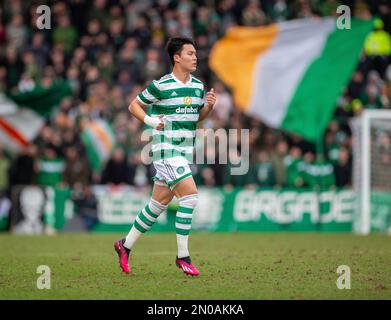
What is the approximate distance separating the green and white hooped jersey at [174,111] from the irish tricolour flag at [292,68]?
1011 cm

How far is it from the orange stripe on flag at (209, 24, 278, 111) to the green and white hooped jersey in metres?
10.6

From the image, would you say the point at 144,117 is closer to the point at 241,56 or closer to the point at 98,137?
the point at 241,56

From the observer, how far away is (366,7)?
24.4m

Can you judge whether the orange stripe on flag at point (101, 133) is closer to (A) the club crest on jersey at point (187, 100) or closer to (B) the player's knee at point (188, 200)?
(A) the club crest on jersey at point (187, 100)

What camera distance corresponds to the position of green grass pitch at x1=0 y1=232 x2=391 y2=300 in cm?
897

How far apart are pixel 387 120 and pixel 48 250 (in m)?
9.28

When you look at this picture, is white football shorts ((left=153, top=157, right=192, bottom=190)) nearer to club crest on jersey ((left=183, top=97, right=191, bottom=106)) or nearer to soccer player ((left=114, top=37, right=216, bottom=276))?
soccer player ((left=114, top=37, right=216, bottom=276))

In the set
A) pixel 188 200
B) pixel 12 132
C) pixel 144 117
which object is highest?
pixel 12 132

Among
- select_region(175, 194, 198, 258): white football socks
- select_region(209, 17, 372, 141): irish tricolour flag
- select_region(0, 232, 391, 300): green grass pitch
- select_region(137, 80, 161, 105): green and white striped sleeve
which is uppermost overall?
select_region(209, 17, 372, 141): irish tricolour flag

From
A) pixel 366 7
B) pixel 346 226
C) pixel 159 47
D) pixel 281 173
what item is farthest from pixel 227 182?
pixel 366 7

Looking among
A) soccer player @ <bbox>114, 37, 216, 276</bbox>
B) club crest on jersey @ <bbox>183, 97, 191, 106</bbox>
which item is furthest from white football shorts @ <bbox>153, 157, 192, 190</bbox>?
club crest on jersey @ <bbox>183, 97, 191, 106</bbox>

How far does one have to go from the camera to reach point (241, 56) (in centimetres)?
2144

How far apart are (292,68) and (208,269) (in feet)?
35.8

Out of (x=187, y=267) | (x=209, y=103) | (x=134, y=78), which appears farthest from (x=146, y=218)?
(x=134, y=78)
